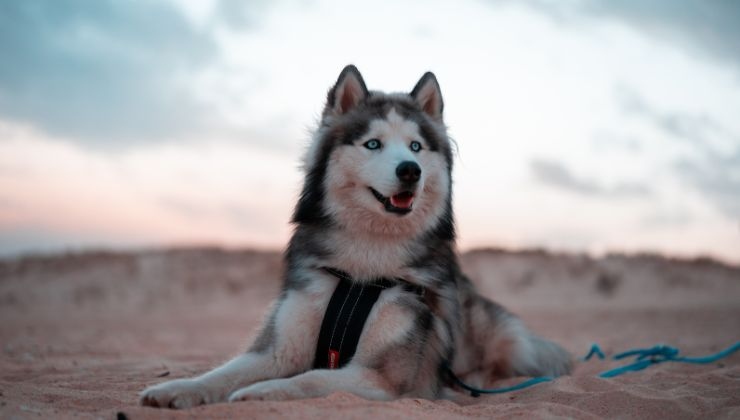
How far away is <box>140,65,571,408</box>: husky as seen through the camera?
355 cm

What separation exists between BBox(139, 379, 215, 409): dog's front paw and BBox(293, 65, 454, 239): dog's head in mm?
1224

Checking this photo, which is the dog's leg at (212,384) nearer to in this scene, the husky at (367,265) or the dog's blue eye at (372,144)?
the husky at (367,265)

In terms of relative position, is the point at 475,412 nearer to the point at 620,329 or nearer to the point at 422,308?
the point at 422,308

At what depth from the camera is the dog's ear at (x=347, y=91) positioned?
426 centimetres

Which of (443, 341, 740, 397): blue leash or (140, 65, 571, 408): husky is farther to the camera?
(443, 341, 740, 397): blue leash

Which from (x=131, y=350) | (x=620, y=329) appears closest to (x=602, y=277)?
(x=620, y=329)

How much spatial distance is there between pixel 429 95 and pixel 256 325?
1990 mm

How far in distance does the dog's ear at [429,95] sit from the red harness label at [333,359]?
182 centimetres

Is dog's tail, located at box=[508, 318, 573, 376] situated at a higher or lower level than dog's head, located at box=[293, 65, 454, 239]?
lower

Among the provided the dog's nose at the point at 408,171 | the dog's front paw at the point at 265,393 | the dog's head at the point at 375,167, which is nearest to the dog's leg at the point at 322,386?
the dog's front paw at the point at 265,393

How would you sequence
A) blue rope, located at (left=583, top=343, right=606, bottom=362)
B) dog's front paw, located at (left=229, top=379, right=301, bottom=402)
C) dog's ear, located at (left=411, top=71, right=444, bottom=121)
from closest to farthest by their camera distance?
dog's front paw, located at (left=229, top=379, right=301, bottom=402) < dog's ear, located at (left=411, top=71, right=444, bottom=121) < blue rope, located at (left=583, top=343, right=606, bottom=362)

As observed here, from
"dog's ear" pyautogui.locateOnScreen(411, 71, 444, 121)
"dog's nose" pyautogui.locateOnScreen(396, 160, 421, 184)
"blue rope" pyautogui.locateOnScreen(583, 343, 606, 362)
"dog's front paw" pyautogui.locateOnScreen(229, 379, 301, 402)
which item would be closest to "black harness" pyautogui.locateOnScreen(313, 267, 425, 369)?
"dog's front paw" pyautogui.locateOnScreen(229, 379, 301, 402)

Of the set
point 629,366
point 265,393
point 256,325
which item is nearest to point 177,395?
point 265,393

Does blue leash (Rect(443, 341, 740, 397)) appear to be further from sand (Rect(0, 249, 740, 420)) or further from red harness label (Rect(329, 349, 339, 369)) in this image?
red harness label (Rect(329, 349, 339, 369))
